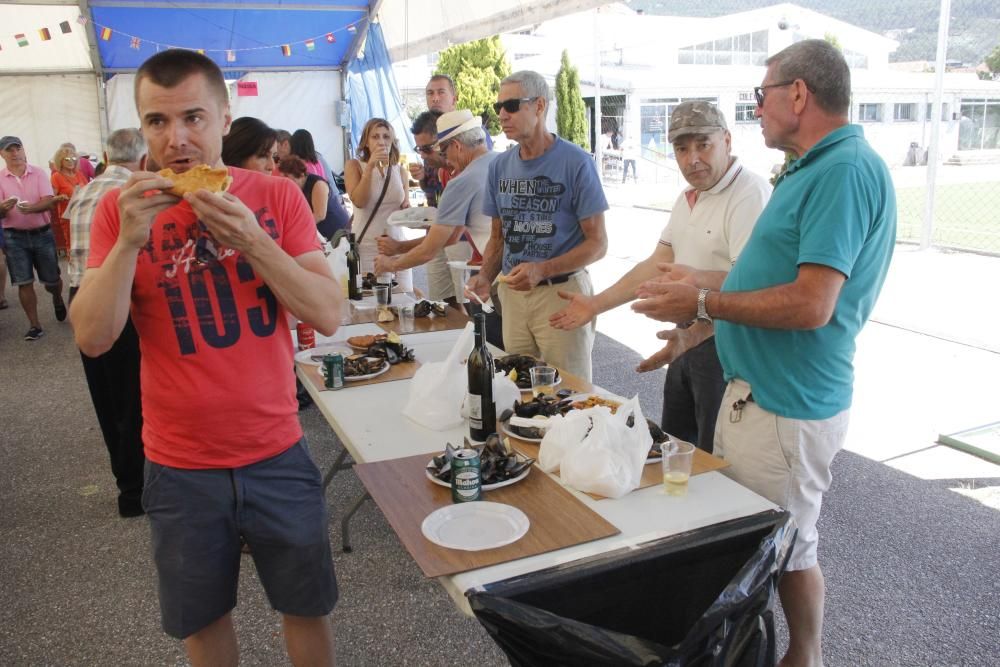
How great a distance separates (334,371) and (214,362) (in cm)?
103

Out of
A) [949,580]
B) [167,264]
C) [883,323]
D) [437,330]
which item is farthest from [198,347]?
[883,323]

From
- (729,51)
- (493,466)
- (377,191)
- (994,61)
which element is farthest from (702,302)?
(729,51)

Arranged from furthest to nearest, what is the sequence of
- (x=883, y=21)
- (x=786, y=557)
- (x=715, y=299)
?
1. (x=883, y=21)
2. (x=715, y=299)
3. (x=786, y=557)

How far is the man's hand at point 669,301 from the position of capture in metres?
1.96

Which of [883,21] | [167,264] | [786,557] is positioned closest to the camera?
[786,557]

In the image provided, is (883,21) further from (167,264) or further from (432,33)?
(167,264)

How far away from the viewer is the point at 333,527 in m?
3.37

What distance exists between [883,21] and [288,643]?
838 centimetres

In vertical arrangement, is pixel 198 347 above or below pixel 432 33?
below

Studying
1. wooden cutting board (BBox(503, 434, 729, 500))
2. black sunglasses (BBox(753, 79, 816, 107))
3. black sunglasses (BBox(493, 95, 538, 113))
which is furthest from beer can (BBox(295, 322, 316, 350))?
black sunglasses (BBox(753, 79, 816, 107))

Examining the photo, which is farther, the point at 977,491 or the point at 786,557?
the point at 977,491

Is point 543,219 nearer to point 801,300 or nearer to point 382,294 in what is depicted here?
point 382,294

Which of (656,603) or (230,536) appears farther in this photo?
(230,536)

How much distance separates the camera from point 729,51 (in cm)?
2562
